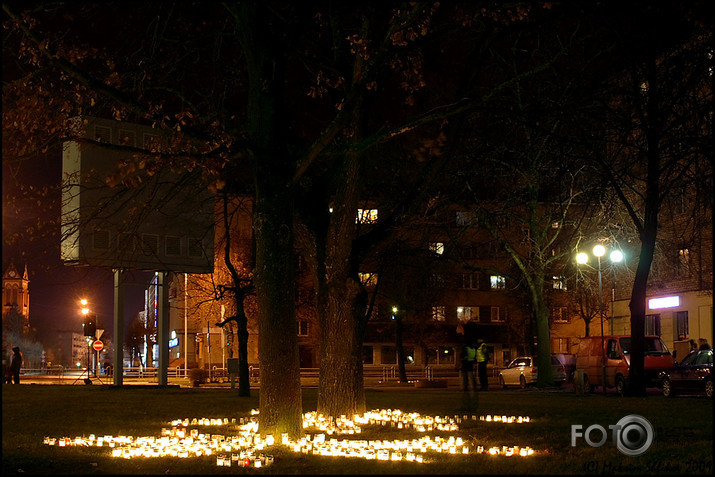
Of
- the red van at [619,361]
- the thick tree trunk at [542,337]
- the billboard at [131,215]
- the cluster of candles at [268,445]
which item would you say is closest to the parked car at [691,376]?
the red van at [619,361]

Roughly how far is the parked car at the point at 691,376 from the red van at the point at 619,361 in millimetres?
1921

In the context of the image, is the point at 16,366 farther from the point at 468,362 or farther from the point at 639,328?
the point at 639,328

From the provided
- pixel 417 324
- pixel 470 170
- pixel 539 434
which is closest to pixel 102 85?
pixel 539 434

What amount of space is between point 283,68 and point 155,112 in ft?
6.83

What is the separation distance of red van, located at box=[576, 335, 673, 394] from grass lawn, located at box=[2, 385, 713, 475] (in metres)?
10.1

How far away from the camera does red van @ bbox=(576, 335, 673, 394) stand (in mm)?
30859

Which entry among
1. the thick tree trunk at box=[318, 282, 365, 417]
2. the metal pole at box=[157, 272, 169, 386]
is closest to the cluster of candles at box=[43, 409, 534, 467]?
the thick tree trunk at box=[318, 282, 365, 417]

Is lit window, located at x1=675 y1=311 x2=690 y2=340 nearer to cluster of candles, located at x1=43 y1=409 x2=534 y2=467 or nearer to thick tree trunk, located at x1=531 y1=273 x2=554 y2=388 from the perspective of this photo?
thick tree trunk, located at x1=531 y1=273 x2=554 y2=388

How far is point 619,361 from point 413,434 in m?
19.7

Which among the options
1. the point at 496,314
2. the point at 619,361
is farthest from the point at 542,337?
the point at 496,314

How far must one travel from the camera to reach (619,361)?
31.2 metres

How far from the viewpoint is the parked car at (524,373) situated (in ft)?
139

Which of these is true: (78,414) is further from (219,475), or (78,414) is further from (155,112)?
(219,475)

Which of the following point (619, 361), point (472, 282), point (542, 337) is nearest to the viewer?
point (619, 361)
